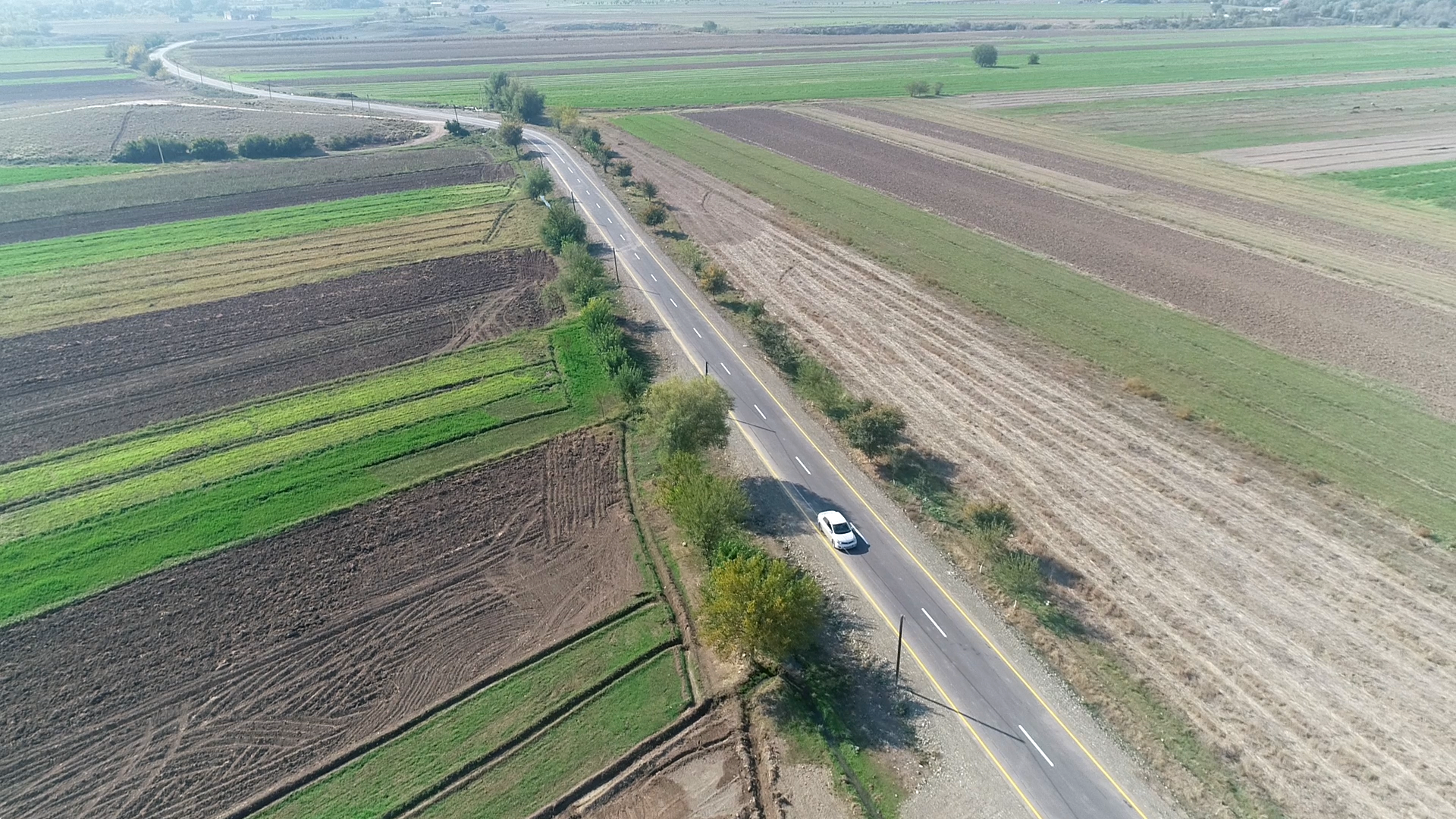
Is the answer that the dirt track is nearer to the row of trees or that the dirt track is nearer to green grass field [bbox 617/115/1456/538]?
green grass field [bbox 617/115/1456/538]

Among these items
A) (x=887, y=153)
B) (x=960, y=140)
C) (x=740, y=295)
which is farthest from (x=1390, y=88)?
(x=740, y=295)

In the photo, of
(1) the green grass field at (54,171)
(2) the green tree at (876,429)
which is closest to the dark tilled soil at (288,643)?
(2) the green tree at (876,429)

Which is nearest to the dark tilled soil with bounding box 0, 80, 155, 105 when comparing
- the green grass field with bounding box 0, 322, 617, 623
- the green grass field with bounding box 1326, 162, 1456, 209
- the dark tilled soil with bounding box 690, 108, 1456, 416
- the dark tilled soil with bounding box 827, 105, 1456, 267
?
the dark tilled soil with bounding box 690, 108, 1456, 416

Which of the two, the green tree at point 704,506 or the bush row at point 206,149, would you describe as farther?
the bush row at point 206,149

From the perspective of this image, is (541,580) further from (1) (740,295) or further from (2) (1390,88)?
(2) (1390,88)

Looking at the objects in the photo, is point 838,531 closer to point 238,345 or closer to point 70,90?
point 238,345

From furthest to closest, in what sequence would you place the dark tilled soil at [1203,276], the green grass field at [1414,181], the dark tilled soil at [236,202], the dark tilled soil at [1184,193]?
the green grass field at [1414,181], the dark tilled soil at [236,202], the dark tilled soil at [1184,193], the dark tilled soil at [1203,276]

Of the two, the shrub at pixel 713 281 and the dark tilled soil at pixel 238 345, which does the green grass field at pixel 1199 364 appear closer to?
the shrub at pixel 713 281
